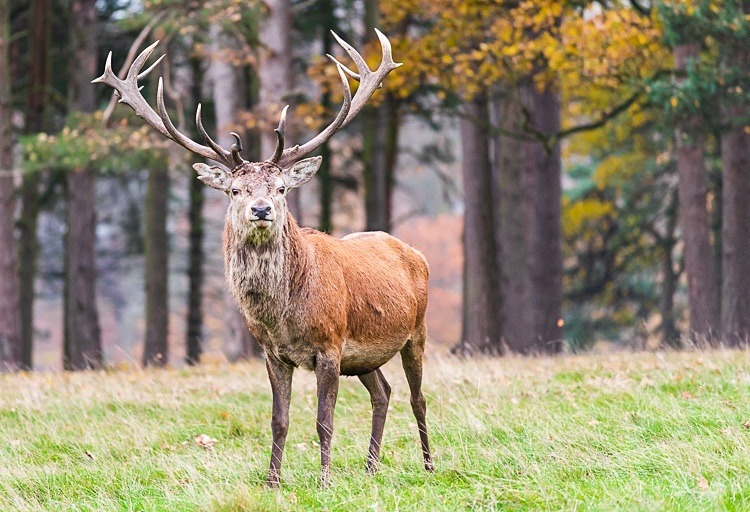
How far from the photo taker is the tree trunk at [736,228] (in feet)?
46.8

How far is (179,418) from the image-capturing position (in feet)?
29.8

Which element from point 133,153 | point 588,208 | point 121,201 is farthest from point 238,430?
point 121,201

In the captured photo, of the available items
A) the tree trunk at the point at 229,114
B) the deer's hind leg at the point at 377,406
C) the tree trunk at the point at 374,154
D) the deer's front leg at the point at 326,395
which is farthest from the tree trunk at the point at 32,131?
the deer's front leg at the point at 326,395

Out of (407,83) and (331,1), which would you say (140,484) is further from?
(331,1)

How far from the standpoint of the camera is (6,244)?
16.0m

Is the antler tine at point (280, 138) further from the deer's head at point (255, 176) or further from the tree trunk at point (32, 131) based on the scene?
the tree trunk at point (32, 131)

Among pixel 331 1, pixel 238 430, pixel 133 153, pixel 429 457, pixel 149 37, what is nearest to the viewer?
pixel 429 457

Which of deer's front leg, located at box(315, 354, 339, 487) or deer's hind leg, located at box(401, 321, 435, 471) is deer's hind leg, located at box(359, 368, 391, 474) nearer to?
deer's hind leg, located at box(401, 321, 435, 471)

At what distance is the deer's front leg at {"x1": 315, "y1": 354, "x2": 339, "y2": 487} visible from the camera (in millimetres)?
6801

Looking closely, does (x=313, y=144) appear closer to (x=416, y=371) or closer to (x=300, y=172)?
(x=300, y=172)

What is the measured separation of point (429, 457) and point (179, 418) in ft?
8.88

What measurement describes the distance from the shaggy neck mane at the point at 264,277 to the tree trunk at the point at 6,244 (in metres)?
10.1

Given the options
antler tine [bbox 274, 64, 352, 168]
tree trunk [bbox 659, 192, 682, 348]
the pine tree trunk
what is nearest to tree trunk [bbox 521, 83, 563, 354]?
the pine tree trunk

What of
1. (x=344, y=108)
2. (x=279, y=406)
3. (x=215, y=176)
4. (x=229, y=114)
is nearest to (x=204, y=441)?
(x=279, y=406)
